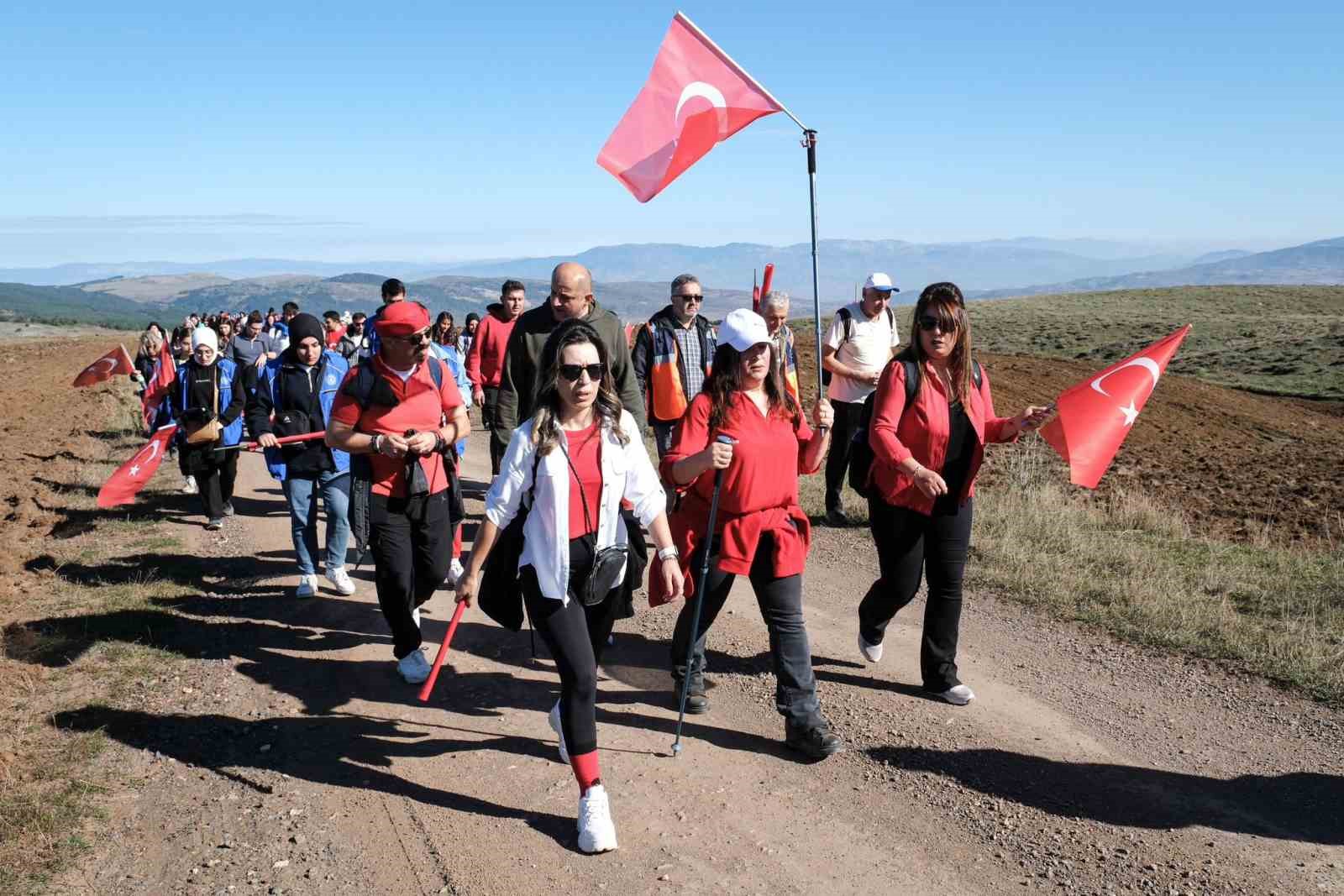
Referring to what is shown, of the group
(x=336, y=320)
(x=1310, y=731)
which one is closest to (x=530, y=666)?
(x=1310, y=731)

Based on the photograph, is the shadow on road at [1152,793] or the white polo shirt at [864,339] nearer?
the shadow on road at [1152,793]

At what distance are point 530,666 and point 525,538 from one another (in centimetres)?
209

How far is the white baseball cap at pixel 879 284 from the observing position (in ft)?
25.0

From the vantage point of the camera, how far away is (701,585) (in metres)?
4.78

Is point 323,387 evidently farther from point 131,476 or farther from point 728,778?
point 728,778

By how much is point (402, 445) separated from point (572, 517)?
4.86 ft

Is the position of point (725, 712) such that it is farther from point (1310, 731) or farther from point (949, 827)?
point (1310, 731)

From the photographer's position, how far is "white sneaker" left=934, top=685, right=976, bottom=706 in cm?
531

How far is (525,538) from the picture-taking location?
4.08 metres

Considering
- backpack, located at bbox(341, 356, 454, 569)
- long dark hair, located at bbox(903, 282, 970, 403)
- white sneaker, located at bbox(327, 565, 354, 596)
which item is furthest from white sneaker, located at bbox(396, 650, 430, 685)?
long dark hair, located at bbox(903, 282, 970, 403)

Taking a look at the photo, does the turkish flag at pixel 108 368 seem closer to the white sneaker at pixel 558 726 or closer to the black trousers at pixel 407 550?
the black trousers at pixel 407 550

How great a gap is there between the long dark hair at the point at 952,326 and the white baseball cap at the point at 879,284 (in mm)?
2399

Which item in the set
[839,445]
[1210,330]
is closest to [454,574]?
[839,445]

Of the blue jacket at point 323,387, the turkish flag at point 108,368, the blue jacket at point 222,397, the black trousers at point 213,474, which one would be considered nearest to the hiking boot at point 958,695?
the blue jacket at point 323,387
